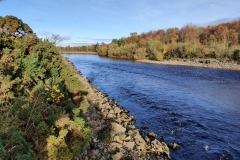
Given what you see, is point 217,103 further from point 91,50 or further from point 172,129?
point 91,50

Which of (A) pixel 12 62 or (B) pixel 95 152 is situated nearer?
(B) pixel 95 152

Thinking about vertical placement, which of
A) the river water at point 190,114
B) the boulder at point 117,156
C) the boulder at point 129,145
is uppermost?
the boulder at point 117,156

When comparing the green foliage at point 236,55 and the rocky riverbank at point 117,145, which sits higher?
the green foliage at point 236,55

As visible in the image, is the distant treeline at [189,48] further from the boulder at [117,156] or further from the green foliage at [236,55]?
the boulder at [117,156]

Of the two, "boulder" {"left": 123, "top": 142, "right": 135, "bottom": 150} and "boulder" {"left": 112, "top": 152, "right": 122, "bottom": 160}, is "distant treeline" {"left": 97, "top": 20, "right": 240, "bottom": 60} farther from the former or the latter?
"boulder" {"left": 112, "top": 152, "right": 122, "bottom": 160}

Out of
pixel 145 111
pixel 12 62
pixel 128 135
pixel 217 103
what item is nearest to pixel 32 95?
pixel 12 62

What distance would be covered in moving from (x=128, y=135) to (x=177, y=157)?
8.14 ft

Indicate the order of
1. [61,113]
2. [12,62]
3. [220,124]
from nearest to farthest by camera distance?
[61,113]
[12,62]
[220,124]

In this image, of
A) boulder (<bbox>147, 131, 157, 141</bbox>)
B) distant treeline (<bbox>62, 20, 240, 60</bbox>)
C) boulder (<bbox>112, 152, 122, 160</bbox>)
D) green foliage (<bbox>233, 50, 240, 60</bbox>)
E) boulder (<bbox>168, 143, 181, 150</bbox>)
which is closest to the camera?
boulder (<bbox>112, 152, 122, 160</bbox>)

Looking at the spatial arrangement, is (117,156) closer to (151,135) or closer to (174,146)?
(174,146)

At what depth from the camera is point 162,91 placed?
23047 mm

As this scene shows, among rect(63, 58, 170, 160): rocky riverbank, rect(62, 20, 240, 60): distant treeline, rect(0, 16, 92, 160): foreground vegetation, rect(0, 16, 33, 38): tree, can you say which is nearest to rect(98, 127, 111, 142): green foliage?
rect(63, 58, 170, 160): rocky riverbank

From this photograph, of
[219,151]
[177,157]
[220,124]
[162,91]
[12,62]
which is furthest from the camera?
[162,91]

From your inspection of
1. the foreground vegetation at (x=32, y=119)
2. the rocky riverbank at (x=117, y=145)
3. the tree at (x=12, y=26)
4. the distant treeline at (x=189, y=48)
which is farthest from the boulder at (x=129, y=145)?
the distant treeline at (x=189, y=48)
